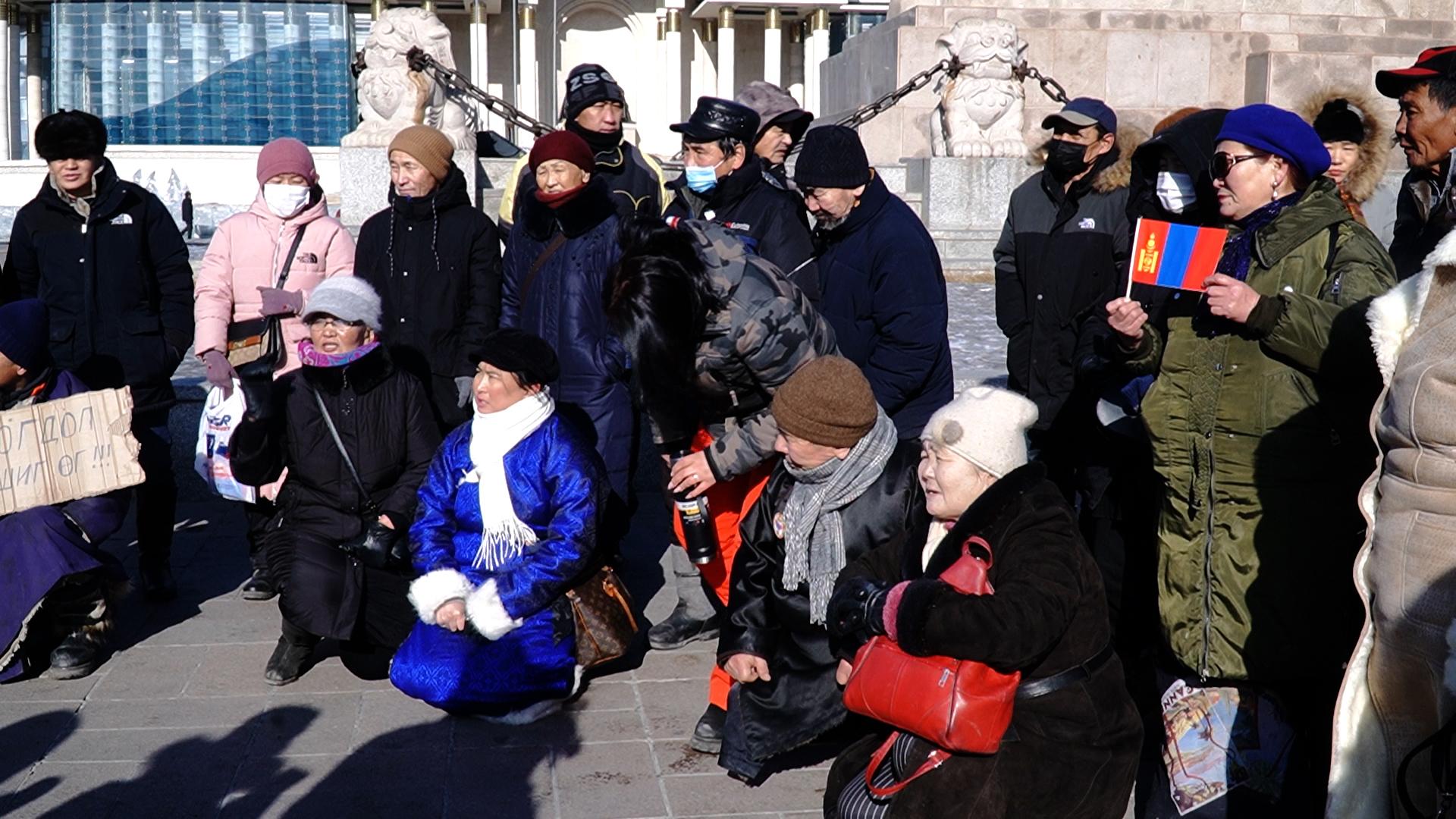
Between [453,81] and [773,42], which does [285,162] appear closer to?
[453,81]

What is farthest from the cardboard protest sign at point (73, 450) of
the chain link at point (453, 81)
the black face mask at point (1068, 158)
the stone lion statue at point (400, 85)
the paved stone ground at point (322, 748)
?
the stone lion statue at point (400, 85)

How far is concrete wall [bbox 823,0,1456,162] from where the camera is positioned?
594 inches

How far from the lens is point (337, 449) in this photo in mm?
5082

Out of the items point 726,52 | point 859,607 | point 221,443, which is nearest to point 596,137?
point 221,443

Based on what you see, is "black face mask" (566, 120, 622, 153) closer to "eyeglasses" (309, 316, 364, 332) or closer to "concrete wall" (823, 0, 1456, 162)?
"eyeglasses" (309, 316, 364, 332)

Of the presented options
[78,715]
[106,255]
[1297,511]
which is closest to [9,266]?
[106,255]

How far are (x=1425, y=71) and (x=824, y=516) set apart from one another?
2.00m

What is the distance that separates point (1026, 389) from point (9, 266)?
13.1 ft

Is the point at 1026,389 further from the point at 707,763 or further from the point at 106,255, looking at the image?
the point at 106,255

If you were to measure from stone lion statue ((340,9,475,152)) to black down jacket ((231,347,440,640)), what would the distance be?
760 cm

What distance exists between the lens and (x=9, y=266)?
5715 mm

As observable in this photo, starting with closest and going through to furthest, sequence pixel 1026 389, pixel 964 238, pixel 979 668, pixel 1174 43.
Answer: pixel 979 668, pixel 1026 389, pixel 964 238, pixel 1174 43

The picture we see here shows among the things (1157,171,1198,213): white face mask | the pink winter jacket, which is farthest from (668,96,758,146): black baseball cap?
(1157,171,1198,213): white face mask

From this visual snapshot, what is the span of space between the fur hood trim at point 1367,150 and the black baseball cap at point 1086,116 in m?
0.78
